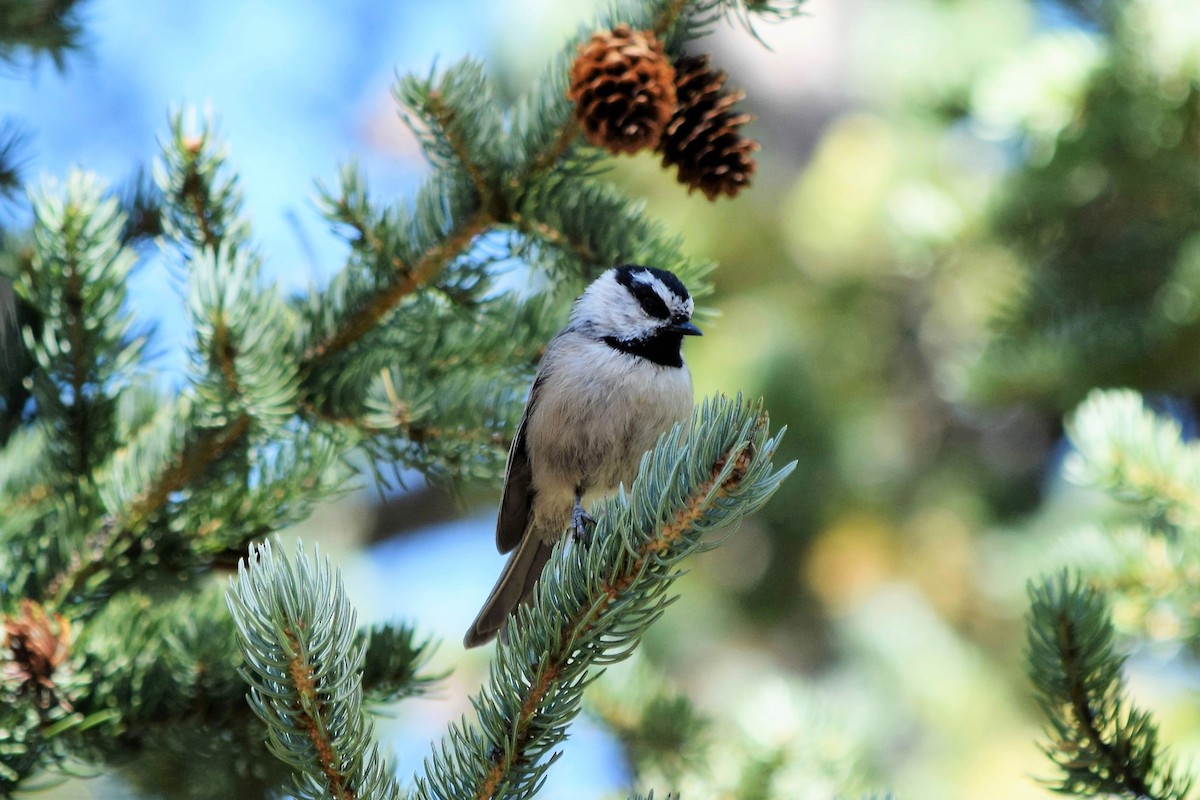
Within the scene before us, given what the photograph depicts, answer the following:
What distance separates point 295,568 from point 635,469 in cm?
169

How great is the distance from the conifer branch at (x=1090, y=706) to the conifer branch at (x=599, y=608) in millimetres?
697

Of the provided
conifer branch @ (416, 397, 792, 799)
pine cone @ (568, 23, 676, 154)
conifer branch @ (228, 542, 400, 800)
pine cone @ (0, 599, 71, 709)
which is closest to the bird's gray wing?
pine cone @ (568, 23, 676, 154)

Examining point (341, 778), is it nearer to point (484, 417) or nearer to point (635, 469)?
point (484, 417)

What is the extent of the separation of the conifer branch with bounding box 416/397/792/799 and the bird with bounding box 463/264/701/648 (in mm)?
1225

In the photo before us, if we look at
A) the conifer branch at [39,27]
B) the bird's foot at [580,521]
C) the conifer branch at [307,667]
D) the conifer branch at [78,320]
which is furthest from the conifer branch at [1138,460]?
the conifer branch at [39,27]

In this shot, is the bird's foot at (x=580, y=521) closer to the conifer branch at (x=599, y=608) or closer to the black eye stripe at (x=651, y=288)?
the black eye stripe at (x=651, y=288)

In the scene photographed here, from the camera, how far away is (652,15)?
225 cm

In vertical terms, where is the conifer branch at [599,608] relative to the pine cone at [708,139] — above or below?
below

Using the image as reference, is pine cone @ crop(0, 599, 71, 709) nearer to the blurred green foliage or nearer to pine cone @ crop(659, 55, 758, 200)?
pine cone @ crop(659, 55, 758, 200)

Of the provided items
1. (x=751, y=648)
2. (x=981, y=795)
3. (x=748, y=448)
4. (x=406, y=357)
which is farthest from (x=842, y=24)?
(x=748, y=448)

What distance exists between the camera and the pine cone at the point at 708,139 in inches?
91.5

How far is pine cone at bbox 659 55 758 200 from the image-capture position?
2.32 meters

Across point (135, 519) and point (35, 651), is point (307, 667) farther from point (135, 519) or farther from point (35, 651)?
point (135, 519)

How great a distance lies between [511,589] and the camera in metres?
3.09
